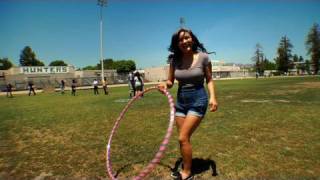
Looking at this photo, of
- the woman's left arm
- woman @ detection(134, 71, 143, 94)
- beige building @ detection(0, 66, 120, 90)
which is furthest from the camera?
beige building @ detection(0, 66, 120, 90)

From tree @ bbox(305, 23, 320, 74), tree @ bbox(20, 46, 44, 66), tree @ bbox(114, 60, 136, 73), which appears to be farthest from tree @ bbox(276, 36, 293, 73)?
tree @ bbox(20, 46, 44, 66)

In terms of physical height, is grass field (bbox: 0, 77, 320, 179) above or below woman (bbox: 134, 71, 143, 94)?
below

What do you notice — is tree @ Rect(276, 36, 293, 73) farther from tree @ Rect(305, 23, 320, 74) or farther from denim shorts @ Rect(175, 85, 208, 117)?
denim shorts @ Rect(175, 85, 208, 117)

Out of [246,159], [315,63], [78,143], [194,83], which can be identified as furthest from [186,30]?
[315,63]

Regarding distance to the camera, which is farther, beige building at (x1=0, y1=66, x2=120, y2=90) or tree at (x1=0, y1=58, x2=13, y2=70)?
tree at (x1=0, y1=58, x2=13, y2=70)

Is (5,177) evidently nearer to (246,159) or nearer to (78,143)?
(78,143)

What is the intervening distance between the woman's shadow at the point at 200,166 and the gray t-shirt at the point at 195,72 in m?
1.73

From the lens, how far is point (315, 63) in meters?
126

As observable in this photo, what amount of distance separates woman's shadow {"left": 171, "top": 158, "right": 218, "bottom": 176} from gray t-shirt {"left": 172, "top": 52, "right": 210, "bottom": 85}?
1733mm

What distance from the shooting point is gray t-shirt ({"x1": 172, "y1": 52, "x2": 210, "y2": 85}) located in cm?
516

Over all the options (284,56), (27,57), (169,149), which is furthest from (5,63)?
(169,149)

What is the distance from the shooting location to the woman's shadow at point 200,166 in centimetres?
591

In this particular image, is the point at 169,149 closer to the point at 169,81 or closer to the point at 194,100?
the point at 169,81

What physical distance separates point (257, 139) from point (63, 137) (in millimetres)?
5661
